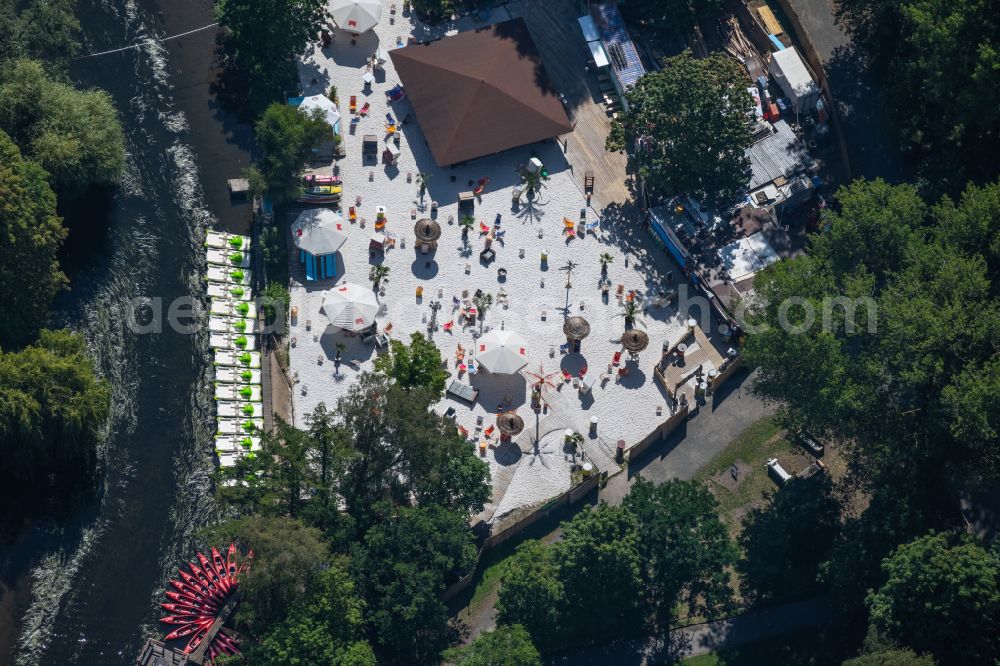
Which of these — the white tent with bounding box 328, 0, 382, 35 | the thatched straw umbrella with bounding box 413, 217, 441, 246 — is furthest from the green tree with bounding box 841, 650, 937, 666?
the white tent with bounding box 328, 0, 382, 35

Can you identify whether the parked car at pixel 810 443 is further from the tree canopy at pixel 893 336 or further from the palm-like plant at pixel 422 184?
the palm-like plant at pixel 422 184

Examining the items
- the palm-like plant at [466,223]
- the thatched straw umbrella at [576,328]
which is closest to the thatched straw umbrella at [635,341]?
the thatched straw umbrella at [576,328]

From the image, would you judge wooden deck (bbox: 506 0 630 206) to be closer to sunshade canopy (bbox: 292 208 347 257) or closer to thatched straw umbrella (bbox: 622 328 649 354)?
thatched straw umbrella (bbox: 622 328 649 354)

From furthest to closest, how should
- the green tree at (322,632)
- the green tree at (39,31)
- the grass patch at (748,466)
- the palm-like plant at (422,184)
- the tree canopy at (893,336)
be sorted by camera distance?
the palm-like plant at (422,184), the green tree at (39,31), the grass patch at (748,466), the tree canopy at (893,336), the green tree at (322,632)

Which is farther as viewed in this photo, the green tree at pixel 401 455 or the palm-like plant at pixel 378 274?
the palm-like plant at pixel 378 274

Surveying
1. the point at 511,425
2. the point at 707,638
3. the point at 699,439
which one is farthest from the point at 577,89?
the point at 707,638

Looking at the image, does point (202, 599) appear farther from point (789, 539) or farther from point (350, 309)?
point (789, 539)
